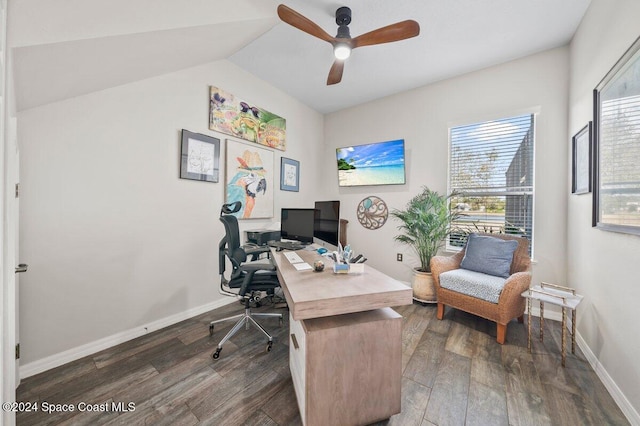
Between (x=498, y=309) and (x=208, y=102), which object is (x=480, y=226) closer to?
(x=498, y=309)

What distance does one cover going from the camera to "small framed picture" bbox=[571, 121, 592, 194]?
6.15ft

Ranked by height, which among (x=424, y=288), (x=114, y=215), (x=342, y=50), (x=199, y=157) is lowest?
(x=424, y=288)

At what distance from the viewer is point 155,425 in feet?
4.17

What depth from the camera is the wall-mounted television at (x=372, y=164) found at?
3498mm

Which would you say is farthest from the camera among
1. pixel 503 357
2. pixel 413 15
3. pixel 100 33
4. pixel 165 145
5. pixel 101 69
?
pixel 165 145

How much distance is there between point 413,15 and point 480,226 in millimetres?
2424

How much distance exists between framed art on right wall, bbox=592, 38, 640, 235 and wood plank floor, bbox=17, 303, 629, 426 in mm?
1096

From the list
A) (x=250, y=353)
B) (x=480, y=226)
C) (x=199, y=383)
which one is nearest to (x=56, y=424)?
(x=199, y=383)

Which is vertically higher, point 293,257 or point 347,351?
point 293,257

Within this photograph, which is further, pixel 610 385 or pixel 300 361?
pixel 610 385

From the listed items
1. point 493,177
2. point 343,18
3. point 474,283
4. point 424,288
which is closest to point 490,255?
point 474,283

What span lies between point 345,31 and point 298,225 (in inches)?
74.5

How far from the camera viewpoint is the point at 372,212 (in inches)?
150

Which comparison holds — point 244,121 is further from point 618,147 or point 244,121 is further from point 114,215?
point 618,147
